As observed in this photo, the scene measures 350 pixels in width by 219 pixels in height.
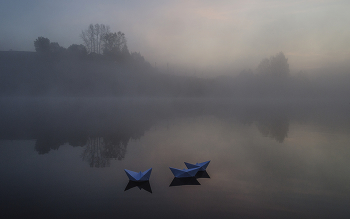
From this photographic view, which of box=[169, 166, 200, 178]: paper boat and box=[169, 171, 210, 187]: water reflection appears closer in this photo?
box=[169, 171, 210, 187]: water reflection

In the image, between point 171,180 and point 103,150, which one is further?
point 103,150

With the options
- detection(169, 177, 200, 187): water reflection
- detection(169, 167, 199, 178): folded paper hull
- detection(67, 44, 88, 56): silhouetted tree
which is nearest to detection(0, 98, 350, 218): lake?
detection(169, 177, 200, 187): water reflection

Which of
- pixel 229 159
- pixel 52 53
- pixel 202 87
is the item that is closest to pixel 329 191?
pixel 229 159

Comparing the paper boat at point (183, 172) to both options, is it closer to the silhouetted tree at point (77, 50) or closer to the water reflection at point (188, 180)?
the water reflection at point (188, 180)

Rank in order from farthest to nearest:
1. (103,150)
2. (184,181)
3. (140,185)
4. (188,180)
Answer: (103,150) < (188,180) < (184,181) < (140,185)

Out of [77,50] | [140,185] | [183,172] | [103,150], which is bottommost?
[103,150]

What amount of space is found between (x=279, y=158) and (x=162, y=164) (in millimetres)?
5677

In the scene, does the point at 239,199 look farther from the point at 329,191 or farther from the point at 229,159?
the point at 229,159

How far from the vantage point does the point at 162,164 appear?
8406 millimetres

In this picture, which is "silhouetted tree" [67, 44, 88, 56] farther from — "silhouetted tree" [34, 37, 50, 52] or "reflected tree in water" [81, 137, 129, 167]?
"reflected tree in water" [81, 137, 129, 167]

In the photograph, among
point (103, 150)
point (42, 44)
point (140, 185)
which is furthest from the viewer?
point (42, 44)

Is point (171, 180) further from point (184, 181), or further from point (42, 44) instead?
point (42, 44)

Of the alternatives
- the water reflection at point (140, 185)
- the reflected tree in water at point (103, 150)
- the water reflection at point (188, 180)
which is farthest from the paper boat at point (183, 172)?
the reflected tree in water at point (103, 150)

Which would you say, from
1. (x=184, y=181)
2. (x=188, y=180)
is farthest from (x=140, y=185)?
(x=188, y=180)
